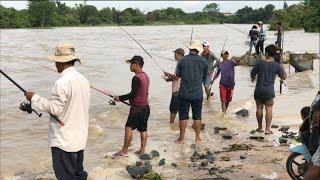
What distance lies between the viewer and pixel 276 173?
588 cm

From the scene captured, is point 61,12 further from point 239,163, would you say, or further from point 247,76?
point 239,163

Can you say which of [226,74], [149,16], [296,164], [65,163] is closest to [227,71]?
[226,74]

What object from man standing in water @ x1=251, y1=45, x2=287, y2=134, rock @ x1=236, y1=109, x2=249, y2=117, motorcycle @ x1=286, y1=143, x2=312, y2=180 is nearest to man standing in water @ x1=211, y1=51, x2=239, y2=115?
rock @ x1=236, y1=109, x2=249, y2=117

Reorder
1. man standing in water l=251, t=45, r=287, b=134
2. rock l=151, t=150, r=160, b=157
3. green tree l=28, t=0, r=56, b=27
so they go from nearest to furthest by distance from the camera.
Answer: rock l=151, t=150, r=160, b=157
man standing in water l=251, t=45, r=287, b=134
green tree l=28, t=0, r=56, b=27

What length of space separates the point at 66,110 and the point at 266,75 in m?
4.45

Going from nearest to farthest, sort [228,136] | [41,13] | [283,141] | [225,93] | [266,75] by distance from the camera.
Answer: [283,141] < [266,75] < [228,136] < [225,93] < [41,13]

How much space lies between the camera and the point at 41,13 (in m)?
108

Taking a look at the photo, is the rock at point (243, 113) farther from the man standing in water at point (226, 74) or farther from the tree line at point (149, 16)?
the tree line at point (149, 16)

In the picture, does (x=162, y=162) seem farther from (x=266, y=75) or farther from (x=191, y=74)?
(x=266, y=75)

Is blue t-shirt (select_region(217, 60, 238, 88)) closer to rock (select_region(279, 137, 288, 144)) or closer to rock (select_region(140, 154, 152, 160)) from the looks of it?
rock (select_region(279, 137, 288, 144))

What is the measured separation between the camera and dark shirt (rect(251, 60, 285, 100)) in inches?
304

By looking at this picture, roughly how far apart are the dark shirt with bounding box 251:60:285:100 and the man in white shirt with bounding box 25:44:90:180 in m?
4.16

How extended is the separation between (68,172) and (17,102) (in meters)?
10.9

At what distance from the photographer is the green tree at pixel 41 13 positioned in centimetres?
10750
